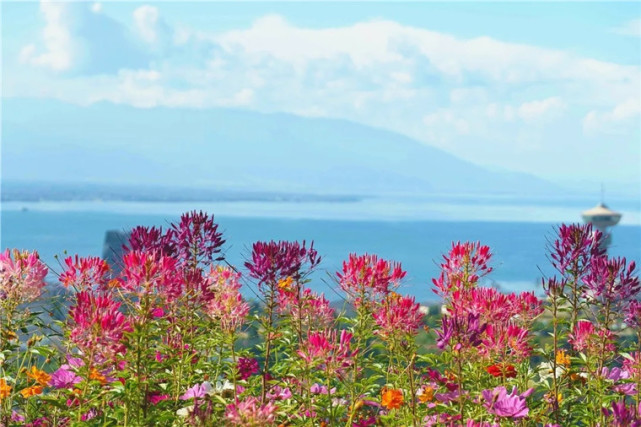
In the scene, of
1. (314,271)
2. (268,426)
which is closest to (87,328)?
(268,426)

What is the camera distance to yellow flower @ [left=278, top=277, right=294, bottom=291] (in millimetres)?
3768

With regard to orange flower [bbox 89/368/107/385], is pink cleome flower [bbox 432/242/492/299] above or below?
above

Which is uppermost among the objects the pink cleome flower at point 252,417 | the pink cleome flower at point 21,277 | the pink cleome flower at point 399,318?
the pink cleome flower at point 21,277

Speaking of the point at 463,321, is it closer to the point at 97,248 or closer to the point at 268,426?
the point at 268,426

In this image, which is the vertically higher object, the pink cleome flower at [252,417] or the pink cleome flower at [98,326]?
the pink cleome flower at [98,326]

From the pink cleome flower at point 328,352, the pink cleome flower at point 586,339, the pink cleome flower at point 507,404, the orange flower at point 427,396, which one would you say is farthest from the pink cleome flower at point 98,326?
the pink cleome flower at point 586,339

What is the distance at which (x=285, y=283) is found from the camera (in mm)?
3797

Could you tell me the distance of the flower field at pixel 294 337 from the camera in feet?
11.2

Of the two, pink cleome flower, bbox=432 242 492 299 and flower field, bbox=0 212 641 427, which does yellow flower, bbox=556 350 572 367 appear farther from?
pink cleome flower, bbox=432 242 492 299

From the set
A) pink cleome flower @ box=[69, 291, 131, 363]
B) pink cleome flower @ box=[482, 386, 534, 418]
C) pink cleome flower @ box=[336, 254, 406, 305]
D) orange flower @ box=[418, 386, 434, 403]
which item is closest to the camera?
pink cleome flower @ box=[69, 291, 131, 363]

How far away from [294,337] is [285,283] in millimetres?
622

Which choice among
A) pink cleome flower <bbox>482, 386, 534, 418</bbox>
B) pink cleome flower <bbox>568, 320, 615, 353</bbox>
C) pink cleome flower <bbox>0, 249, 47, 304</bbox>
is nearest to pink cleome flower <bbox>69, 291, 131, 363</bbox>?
pink cleome flower <bbox>0, 249, 47, 304</bbox>

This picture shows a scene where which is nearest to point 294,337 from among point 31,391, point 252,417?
point 31,391

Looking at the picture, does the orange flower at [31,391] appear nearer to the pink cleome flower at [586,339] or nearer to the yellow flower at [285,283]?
the yellow flower at [285,283]
